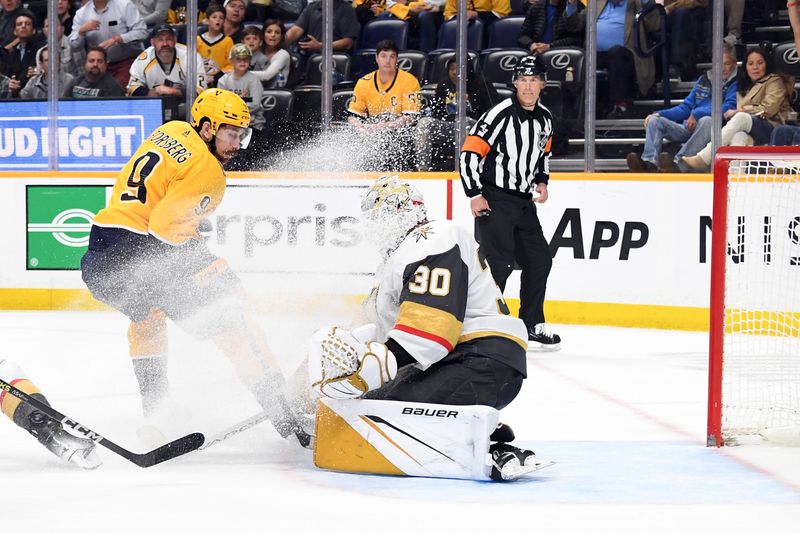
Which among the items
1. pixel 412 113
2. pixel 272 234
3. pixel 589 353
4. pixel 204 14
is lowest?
pixel 589 353

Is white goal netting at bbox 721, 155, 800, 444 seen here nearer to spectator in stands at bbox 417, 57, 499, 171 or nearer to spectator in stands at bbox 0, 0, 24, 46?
spectator in stands at bbox 417, 57, 499, 171

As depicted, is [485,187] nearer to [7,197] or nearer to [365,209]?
[365,209]

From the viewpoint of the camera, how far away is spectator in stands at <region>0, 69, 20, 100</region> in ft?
27.3

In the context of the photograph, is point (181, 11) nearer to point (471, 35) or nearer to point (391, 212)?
point (471, 35)

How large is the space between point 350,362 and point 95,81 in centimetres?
578

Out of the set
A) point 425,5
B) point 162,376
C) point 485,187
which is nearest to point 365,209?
point 162,376

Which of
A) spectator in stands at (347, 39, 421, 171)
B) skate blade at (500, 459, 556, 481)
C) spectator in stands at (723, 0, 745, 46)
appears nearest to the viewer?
skate blade at (500, 459, 556, 481)

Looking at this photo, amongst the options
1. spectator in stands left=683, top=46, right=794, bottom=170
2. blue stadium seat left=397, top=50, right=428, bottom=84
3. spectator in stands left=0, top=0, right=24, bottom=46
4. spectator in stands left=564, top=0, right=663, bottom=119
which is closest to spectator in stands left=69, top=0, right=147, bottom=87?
spectator in stands left=0, top=0, right=24, bottom=46

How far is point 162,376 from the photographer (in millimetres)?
3947

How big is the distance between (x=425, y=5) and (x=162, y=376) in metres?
4.56

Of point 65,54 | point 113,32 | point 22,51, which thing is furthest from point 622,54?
point 22,51

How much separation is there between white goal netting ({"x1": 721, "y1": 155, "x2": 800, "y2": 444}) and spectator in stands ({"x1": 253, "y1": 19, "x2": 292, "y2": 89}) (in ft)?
9.96

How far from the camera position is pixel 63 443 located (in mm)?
3402

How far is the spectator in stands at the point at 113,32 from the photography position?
837cm
